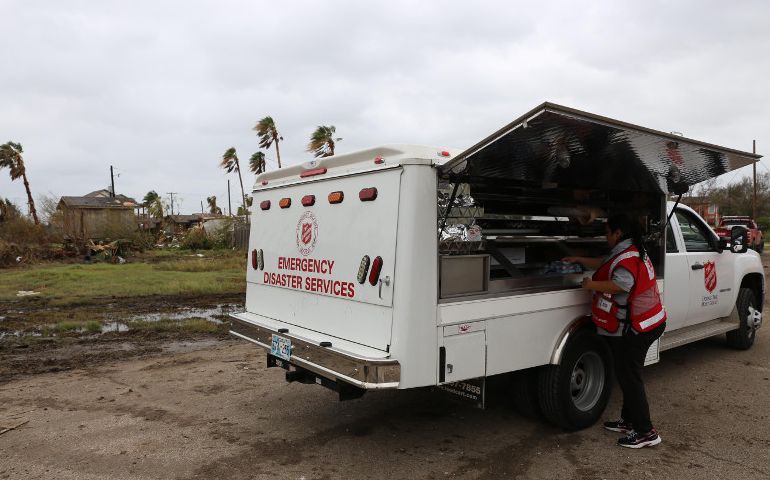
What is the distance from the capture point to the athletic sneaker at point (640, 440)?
4070mm

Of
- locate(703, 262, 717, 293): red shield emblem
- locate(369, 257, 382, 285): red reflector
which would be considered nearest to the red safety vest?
locate(369, 257, 382, 285): red reflector

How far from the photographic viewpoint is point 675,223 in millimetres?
5773

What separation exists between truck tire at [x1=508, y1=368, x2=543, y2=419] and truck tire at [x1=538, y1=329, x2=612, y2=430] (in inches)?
2.7

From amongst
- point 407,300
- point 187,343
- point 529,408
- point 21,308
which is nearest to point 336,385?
point 407,300

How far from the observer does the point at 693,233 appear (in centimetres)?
607

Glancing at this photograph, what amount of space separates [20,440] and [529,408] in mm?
4022

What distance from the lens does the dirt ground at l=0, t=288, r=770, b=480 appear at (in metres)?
3.78

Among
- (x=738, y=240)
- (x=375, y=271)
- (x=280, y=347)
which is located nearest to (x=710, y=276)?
(x=738, y=240)

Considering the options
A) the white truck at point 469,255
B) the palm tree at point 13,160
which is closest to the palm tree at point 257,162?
the palm tree at point 13,160

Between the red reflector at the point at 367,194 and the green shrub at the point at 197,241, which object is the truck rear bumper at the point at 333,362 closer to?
the red reflector at the point at 367,194

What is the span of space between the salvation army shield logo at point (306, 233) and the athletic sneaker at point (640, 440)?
9.04 ft

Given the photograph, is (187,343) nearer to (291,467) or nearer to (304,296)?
(304,296)

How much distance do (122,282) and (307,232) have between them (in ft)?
42.0

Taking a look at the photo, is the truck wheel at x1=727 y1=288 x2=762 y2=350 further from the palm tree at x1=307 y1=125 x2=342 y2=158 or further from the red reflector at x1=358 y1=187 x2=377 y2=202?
the palm tree at x1=307 y1=125 x2=342 y2=158
